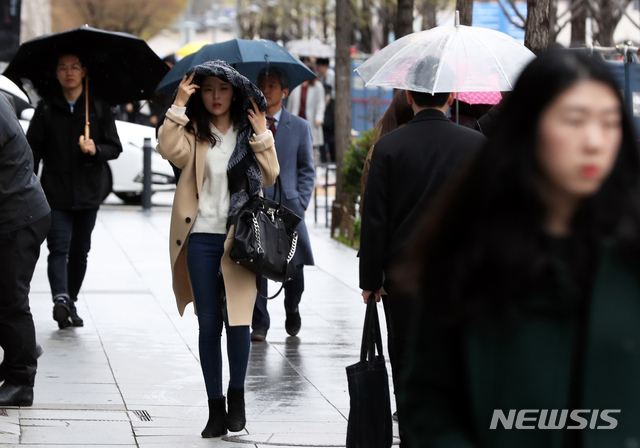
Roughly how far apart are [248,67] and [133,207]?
33.9ft

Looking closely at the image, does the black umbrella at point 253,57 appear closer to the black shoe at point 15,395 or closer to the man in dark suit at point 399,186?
the black shoe at point 15,395

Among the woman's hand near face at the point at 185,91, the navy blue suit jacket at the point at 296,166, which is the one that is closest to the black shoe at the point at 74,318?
the navy blue suit jacket at the point at 296,166

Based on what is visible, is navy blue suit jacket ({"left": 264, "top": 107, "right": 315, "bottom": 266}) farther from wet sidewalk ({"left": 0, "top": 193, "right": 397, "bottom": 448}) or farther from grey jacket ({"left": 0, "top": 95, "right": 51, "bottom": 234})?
grey jacket ({"left": 0, "top": 95, "right": 51, "bottom": 234})

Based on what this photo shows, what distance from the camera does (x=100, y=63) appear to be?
8.50 meters

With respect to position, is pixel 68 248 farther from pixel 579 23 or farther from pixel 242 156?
pixel 579 23

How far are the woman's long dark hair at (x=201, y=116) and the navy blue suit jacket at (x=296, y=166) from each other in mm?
2126

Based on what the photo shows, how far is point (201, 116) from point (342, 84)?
9.75 meters

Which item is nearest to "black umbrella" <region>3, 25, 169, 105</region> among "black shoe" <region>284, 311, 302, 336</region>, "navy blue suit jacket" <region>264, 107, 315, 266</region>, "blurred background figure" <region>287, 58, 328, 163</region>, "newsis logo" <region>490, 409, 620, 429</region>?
"navy blue suit jacket" <region>264, 107, 315, 266</region>

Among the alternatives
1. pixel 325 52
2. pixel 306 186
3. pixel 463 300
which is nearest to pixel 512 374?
pixel 463 300

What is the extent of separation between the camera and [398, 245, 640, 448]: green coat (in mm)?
2021

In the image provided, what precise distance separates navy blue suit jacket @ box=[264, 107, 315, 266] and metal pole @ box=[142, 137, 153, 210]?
915 centimetres

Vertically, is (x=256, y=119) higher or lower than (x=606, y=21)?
higher

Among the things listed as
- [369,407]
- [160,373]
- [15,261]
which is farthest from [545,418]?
[160,373]

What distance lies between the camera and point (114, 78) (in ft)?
28.3
